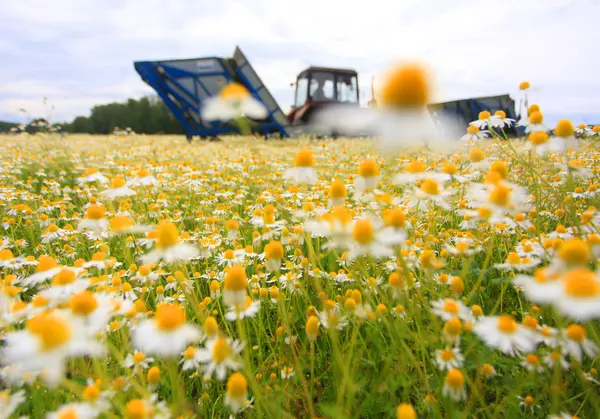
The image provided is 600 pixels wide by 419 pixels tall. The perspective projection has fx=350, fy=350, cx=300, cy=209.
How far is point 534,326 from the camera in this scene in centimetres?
129

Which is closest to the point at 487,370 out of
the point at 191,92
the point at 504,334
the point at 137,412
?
the point at 504,334

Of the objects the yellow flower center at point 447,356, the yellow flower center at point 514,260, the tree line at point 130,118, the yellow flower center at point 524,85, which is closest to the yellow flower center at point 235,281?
the yellow flower center at point 447,356

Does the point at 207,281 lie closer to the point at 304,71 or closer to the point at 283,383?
the point at 283,383

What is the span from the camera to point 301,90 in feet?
43.5

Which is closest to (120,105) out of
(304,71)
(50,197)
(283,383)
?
(304,71)

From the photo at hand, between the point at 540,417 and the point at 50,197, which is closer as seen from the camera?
the point at 540,417

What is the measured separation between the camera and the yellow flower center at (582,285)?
815 mm

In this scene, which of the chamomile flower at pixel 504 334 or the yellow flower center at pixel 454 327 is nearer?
the chamomile flower at pixel 504 334

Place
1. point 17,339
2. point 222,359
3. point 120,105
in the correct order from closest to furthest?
1. point 17,339
2. point 222,359
3. point 120,105

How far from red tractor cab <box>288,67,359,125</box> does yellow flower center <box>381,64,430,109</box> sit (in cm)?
1164

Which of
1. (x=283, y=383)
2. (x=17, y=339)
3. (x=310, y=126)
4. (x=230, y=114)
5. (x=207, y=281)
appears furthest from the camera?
(x=310, y=126)

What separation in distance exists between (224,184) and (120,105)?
5369 cm

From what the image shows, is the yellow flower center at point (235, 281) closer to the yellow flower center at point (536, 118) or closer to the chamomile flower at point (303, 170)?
the chamomile flower at point (303, 170)

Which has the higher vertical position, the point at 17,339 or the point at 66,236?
the point at 17,339
